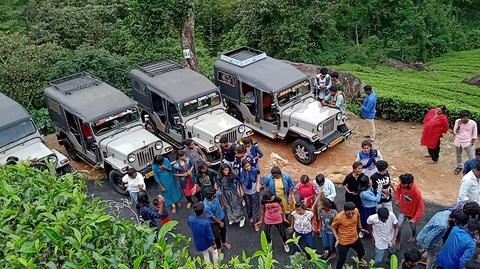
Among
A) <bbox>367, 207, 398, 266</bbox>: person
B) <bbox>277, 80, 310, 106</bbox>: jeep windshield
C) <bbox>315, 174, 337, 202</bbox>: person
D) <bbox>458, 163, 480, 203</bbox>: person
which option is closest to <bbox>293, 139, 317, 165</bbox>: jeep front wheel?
<bbox>277, 80, 310, 106</bbox>: jeep windshield

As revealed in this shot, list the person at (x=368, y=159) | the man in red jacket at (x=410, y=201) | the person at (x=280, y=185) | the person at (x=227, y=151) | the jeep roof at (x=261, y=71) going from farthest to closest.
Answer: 1. the jeep roof at (x=261, y=71)
2. the person at (x=227, y=151)
3. the person at (x=368, y=159)
4. the person at (x=280, y=185)
5. the man in red jacket at (x=410, y=201)

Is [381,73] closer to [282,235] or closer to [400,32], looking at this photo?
[400,32]

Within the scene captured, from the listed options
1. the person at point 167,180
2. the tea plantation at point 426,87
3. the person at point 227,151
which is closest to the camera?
the person at point 167,180

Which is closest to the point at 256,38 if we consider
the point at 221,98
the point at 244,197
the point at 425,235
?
the point at 221,98

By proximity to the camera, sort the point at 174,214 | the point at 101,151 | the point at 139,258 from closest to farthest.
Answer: the point at 139,258, the point at 174,214, the point at 101,151

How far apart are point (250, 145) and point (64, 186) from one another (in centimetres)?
526

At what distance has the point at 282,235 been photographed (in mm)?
8844

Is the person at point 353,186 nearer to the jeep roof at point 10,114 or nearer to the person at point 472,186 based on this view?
the person at point 472,186

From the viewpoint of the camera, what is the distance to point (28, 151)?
11367 mm

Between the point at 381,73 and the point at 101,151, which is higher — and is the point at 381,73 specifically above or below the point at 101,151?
below

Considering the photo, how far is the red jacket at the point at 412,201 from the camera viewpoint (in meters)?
7.99


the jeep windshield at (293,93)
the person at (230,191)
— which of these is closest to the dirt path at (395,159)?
the jeep windshield at (293,93)

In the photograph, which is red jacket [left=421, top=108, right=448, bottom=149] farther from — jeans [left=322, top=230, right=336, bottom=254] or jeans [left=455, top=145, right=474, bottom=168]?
jeans [left=322, top=230, right=336, bottom=254]

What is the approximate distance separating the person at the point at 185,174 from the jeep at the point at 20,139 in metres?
2.92
